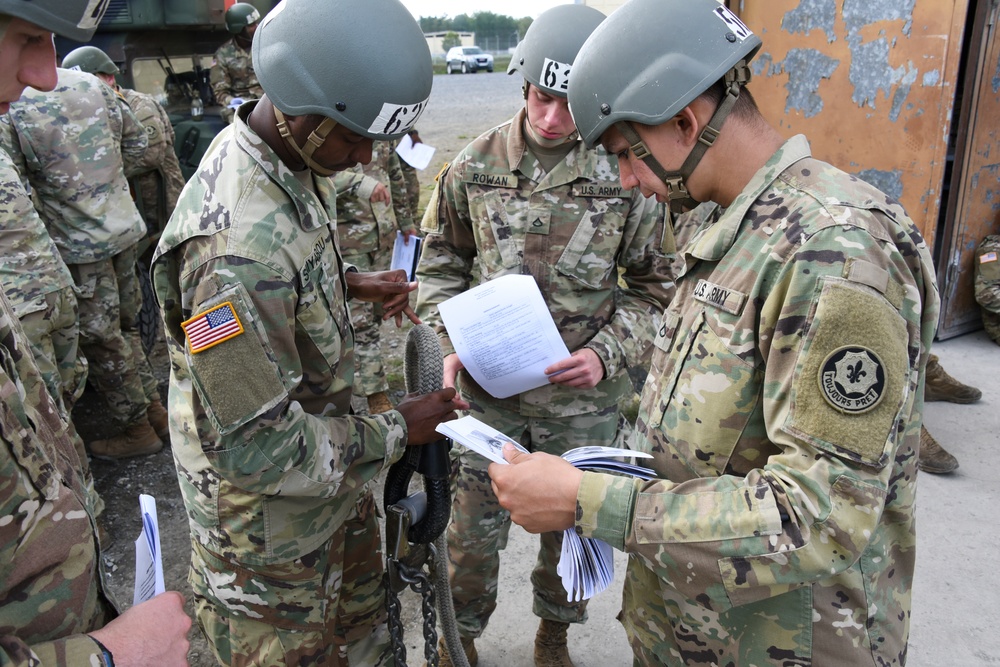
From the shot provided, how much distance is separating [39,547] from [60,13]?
83 cm

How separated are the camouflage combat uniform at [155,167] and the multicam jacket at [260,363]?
12.5 feet

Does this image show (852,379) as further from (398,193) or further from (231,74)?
(231,74)

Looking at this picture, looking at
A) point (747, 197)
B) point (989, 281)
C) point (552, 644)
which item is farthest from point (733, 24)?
Answer: point (989, 281)

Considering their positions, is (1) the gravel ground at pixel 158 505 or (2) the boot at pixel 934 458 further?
(2) the boot at pixel 934 458

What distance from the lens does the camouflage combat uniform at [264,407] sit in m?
1.51

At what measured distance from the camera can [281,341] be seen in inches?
62.7

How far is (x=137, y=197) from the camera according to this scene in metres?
5.52

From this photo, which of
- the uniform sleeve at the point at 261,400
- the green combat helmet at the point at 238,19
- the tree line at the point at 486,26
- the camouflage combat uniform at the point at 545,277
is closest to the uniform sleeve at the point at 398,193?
the green combat helmet at the point at 238,19

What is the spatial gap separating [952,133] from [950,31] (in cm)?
110

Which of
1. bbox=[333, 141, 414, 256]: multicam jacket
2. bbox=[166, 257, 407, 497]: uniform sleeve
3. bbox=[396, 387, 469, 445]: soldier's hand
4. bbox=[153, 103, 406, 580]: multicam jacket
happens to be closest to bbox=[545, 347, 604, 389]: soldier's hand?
bbox=[396, 387, 469, 445]: soldier's hand

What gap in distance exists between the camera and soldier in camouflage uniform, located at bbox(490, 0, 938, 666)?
Answer: 1160mm

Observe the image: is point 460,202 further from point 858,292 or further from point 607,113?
point 858,292

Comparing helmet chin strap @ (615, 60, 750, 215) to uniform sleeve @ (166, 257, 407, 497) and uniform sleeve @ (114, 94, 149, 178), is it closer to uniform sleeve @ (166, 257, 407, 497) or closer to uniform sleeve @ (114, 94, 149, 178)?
uniform sleeve @ (166, 257, 407, 497)

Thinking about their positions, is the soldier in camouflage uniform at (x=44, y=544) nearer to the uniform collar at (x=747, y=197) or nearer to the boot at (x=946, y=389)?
the uniform collar at (x=747, y=197)
